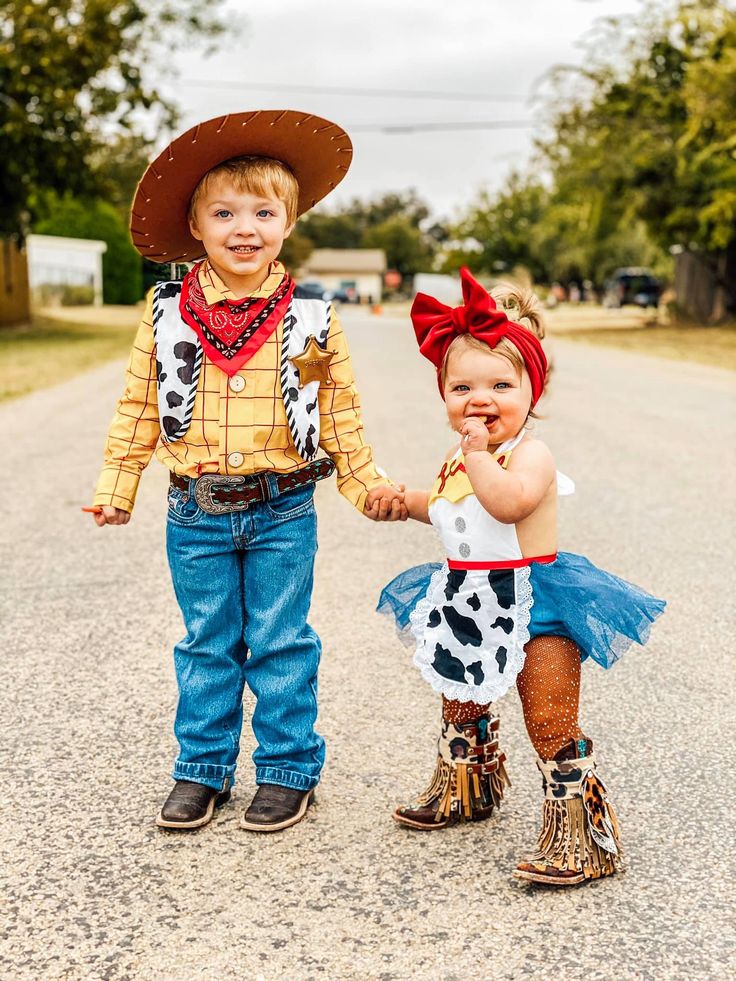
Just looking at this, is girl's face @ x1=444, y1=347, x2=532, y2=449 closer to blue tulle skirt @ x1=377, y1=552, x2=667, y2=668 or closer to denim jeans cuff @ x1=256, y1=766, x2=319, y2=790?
blue tulle skirt @ x1=377, y1=552, x2=667, y2=668

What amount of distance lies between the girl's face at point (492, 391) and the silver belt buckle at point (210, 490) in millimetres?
576

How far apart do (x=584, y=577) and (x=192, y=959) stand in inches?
43.5

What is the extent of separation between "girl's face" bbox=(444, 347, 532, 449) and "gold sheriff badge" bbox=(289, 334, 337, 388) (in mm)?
359

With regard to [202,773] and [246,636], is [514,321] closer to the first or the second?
[246,636]

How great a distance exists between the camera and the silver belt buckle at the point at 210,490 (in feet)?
Result: 9.23

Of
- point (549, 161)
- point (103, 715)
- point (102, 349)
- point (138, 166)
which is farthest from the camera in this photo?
point (138, 166)

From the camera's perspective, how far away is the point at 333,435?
295cm

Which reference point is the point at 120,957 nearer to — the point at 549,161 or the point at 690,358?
the point at 690,358

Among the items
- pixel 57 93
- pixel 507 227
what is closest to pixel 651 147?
pixel 57 93

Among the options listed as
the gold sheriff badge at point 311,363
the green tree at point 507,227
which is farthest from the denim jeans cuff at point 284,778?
the green tree at point 507,227

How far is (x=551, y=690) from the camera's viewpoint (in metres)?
2.58

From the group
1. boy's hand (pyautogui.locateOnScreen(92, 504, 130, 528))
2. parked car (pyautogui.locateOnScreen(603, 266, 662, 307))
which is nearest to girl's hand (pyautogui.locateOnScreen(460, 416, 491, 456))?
boy's hand (pyautogui.locateOnScreen(92, 504, 130, 528))

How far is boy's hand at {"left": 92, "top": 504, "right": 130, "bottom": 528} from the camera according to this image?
290 cm

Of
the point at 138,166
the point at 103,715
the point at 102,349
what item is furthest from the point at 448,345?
the point at 138,166
